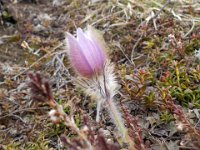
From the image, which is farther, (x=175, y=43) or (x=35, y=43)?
(x=35, y=43)

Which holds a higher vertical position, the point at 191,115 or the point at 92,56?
the point at 92,56

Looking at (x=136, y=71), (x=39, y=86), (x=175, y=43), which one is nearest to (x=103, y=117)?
(x=136, y=71)

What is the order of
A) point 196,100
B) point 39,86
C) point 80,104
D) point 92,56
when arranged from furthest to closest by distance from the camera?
point 80,104 < point 196,100 < point 92,56 < point 39,86

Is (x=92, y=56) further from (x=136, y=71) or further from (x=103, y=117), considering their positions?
(x=136, y=71)

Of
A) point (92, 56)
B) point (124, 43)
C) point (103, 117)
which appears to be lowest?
point (103, 117)
